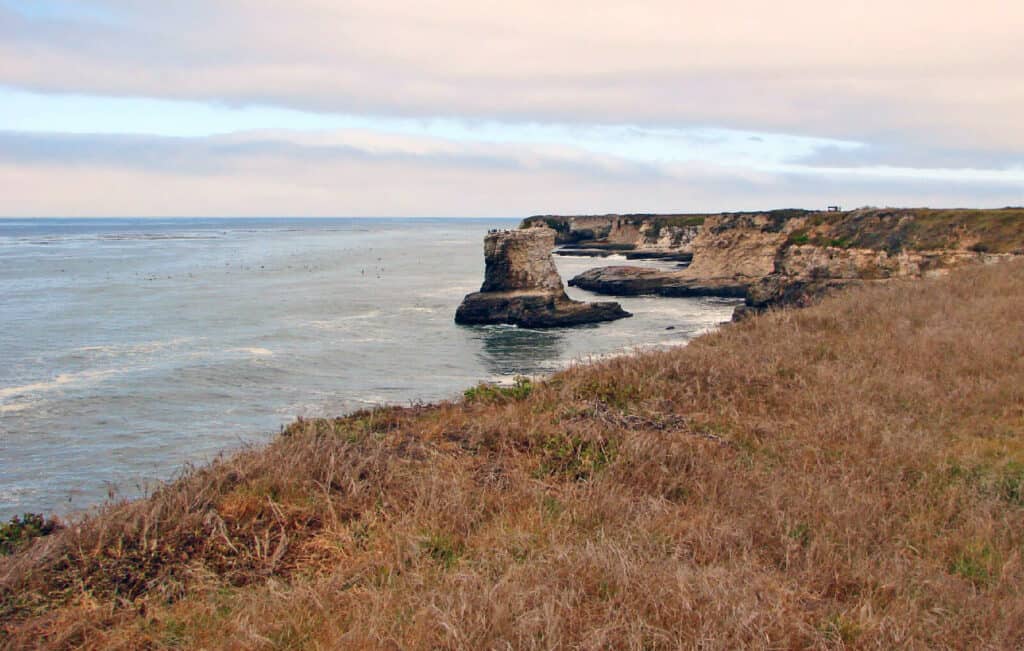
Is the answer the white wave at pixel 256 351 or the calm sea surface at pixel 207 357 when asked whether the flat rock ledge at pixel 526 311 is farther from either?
the white wave at pixel 256 351

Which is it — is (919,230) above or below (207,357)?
above

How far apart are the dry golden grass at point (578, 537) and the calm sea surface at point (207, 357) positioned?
7.44ft

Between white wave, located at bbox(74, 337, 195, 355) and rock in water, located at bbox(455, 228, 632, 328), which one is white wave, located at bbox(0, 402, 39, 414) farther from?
rock in water, located at bbox(455, 228, 632, 328)

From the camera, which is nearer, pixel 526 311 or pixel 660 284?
pixel 526 311

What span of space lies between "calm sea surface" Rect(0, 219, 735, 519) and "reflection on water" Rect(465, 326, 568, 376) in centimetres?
15

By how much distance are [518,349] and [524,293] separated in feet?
31.4

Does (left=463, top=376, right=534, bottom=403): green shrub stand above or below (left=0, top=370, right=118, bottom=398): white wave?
above

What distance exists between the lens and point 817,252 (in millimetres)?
42125

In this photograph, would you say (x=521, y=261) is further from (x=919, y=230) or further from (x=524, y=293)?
(x=919, y=230)

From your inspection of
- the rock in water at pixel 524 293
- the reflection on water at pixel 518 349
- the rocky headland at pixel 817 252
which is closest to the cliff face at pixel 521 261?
the rock in water at pixel 524 293

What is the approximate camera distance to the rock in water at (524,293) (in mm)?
46062

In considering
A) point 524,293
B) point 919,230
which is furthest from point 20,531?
point 919,230

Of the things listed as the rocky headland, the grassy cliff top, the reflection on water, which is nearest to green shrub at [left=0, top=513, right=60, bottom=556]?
the rocky headland

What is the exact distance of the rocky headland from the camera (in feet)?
122
